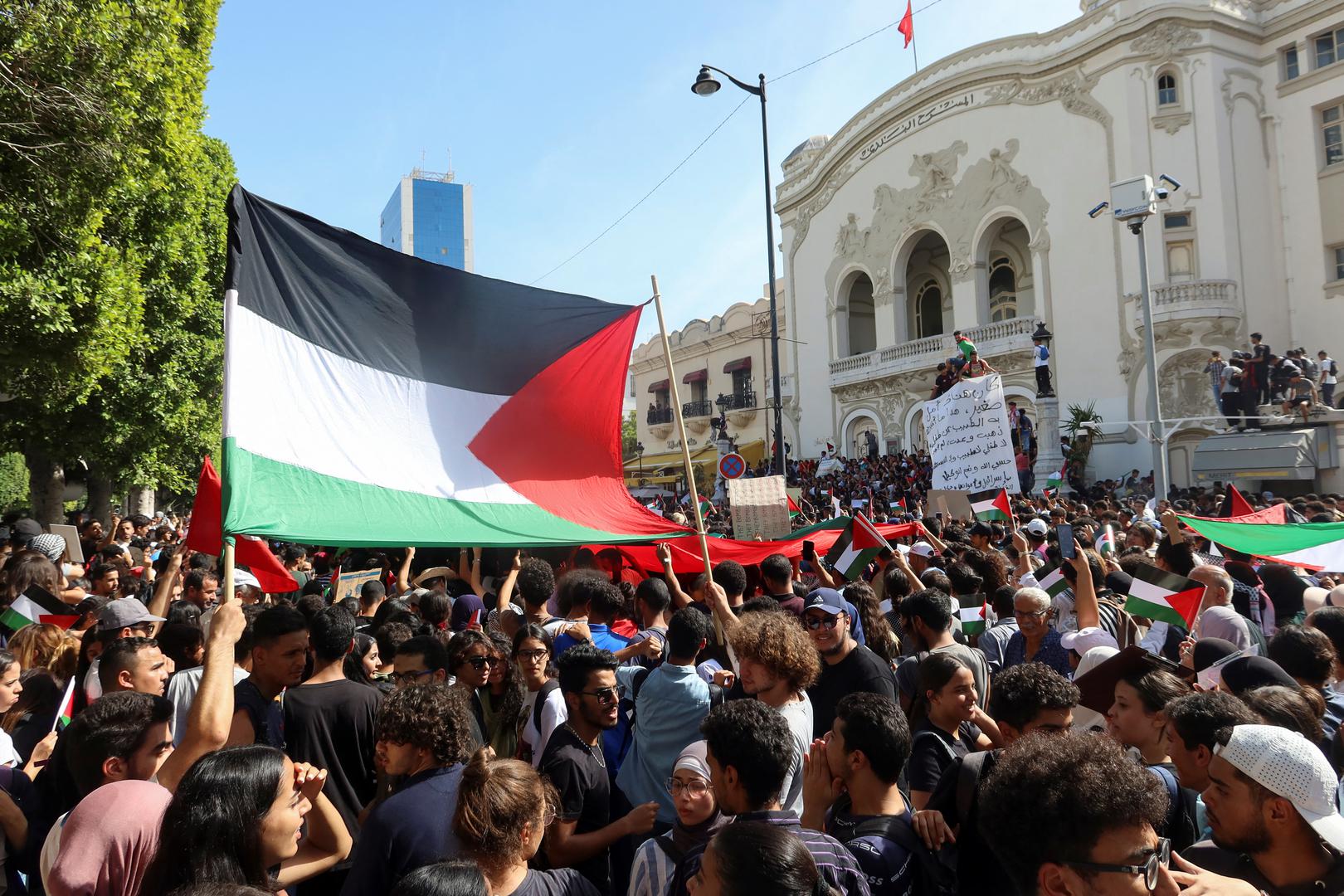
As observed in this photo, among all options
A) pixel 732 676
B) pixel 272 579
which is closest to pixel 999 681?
pixel 732 676

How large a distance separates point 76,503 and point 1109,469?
3632cm

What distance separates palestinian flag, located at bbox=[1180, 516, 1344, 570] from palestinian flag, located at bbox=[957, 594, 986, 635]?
2.29 meters

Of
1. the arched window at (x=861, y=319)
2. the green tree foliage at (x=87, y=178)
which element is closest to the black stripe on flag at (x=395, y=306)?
the green tree foliage at (x=87, y=178)

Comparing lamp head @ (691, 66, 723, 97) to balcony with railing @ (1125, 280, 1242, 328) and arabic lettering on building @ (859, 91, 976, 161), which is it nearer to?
balcony with railing @ (1125, 280, 1242, 328)

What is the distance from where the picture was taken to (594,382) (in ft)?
18.5

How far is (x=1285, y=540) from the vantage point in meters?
6.64

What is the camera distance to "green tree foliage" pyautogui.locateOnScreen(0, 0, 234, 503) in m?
9.17

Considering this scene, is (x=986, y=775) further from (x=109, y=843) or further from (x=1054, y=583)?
(x=1054, y=583)

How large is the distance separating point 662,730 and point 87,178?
10175 millimetres

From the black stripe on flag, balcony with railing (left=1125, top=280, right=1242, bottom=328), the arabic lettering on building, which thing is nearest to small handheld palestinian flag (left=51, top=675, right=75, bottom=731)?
the black stripe on flag

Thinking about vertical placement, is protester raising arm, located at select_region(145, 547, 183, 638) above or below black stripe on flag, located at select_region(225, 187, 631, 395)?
below

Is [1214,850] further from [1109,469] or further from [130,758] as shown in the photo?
[1109,469]

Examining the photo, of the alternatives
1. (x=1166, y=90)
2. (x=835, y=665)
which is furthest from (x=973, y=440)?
(x=1166, y=90)

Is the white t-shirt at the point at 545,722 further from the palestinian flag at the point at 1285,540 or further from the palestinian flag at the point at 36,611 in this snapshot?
the palestinian flag at the point at 1285,540
